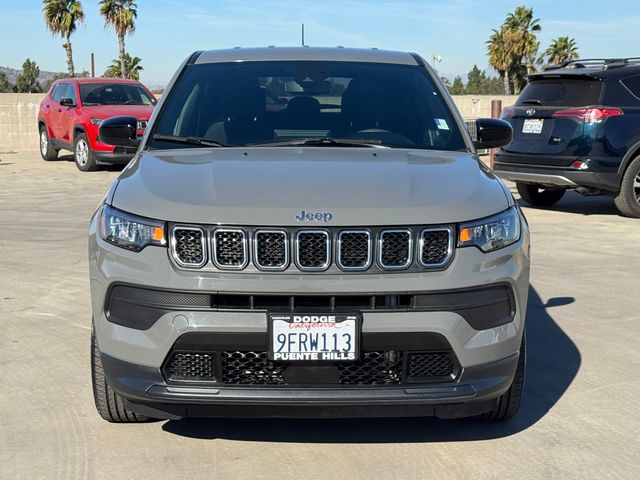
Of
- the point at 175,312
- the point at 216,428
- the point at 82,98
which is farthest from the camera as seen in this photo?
the point at 82,98

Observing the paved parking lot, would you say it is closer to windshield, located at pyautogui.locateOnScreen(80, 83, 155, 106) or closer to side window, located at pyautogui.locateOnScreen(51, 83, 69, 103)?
windshield, located at pyautogui.locateOnScreen(80, 83, 155, 106)

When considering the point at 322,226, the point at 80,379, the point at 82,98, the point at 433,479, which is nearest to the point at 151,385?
the point at 322,226

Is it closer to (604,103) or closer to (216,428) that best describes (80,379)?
(216,428)

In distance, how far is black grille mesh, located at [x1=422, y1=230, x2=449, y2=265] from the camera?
359 cm

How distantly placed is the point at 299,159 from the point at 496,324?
1.21 metres

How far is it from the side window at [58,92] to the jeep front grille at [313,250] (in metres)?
16.2

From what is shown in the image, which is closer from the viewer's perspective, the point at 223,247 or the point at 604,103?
the point at 223,247

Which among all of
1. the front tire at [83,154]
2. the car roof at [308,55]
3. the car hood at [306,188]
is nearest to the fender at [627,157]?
the car roof at [308,55]

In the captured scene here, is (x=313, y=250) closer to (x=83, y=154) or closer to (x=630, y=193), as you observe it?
(x=630, y=193)

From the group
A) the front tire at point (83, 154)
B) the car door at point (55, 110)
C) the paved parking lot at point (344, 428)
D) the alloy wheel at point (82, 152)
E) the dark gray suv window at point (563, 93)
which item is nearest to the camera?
the paved parking lot at point (344, 428)

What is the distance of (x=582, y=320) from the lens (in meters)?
6.31

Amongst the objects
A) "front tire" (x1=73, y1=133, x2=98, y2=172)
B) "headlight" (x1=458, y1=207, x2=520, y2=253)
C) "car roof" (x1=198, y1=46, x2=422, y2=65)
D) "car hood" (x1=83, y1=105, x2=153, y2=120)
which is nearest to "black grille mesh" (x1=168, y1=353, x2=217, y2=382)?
"headlight" (x1=458, y1=207, x2=520, y2=253)

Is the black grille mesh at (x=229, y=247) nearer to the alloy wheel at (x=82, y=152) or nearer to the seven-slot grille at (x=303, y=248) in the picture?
the seven-slot grille at (x=303, y=248)

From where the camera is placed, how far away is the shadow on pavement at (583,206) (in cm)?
1196
